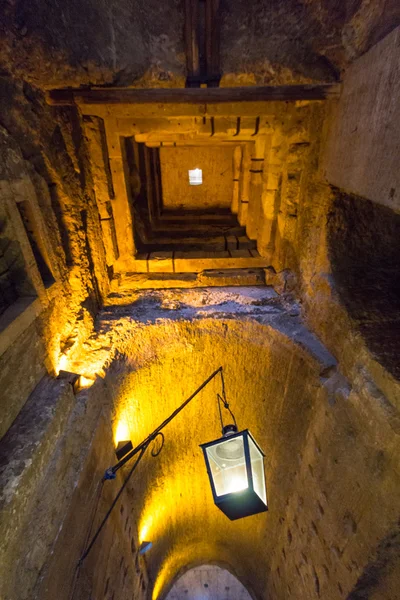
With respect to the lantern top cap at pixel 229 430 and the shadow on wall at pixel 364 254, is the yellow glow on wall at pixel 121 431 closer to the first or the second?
the lantern top cap at pixel 229 430

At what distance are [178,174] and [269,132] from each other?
3145 millimetres

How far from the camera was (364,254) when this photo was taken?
2.91 meters

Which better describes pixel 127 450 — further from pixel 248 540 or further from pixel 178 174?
pixel 178 174

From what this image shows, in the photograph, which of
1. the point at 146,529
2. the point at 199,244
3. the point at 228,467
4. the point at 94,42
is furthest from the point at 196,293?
the point at 146,529

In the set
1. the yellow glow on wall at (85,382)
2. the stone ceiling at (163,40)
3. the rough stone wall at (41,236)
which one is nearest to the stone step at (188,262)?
the rough stone wall at (41,236)

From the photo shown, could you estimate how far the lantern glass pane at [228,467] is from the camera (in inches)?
89.0

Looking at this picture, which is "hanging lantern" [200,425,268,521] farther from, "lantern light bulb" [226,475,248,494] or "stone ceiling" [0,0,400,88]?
"stone ceiling" [0,0,400,88]

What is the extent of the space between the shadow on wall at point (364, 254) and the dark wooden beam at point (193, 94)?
0.89 m

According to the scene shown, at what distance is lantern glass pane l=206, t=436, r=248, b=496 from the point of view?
2.26 m

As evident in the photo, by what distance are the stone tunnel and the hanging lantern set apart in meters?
0.76

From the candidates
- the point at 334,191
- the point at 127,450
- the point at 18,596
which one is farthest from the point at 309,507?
the point at 334,191

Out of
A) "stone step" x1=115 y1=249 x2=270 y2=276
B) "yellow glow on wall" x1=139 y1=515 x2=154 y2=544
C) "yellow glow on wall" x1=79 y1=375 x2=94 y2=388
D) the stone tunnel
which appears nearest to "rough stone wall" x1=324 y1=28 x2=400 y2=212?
the stone tunnel

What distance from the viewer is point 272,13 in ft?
8.18

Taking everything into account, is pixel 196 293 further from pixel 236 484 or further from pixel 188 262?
pixel 236 484
